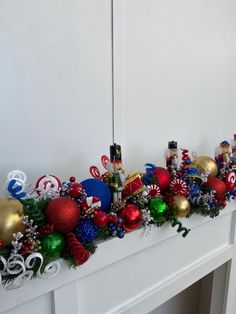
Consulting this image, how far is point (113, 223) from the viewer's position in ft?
2.25

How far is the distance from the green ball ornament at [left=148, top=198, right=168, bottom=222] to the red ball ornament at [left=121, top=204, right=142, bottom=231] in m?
0.06

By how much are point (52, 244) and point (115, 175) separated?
250 millimetres

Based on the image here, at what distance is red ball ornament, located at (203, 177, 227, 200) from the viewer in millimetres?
900

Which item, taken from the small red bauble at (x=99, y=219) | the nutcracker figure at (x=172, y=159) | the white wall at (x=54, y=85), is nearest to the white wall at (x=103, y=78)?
the white wall at (x=54, y=85)

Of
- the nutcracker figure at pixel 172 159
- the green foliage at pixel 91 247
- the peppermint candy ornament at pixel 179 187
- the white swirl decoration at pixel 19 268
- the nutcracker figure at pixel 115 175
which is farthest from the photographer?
the nutcracker figure at pixel 172 159

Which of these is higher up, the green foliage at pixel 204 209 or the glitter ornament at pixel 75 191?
the glitter ornament at pixel 75 191

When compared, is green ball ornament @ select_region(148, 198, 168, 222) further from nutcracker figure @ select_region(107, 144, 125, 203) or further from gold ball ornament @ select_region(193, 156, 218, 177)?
gold ball ornament @ select_region(193, 156, 218, 177)

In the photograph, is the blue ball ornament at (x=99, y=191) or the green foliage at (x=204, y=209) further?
the green foliage at (x=204, y=209)

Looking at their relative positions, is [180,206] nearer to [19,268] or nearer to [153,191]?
[153,191]

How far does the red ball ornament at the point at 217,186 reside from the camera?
0.90 metres

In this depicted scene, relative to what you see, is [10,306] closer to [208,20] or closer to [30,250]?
[30,250]

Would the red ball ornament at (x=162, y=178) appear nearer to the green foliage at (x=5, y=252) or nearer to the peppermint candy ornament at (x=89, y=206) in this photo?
the peppermint candy ornament at (x=89, y=206)

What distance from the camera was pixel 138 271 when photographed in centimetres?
88

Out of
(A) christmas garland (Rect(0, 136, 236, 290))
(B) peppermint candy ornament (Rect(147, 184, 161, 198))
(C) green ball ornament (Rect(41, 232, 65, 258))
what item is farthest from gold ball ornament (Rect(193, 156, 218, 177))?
(C) green ball ornament (Rect(41, 232, 65, 258))
